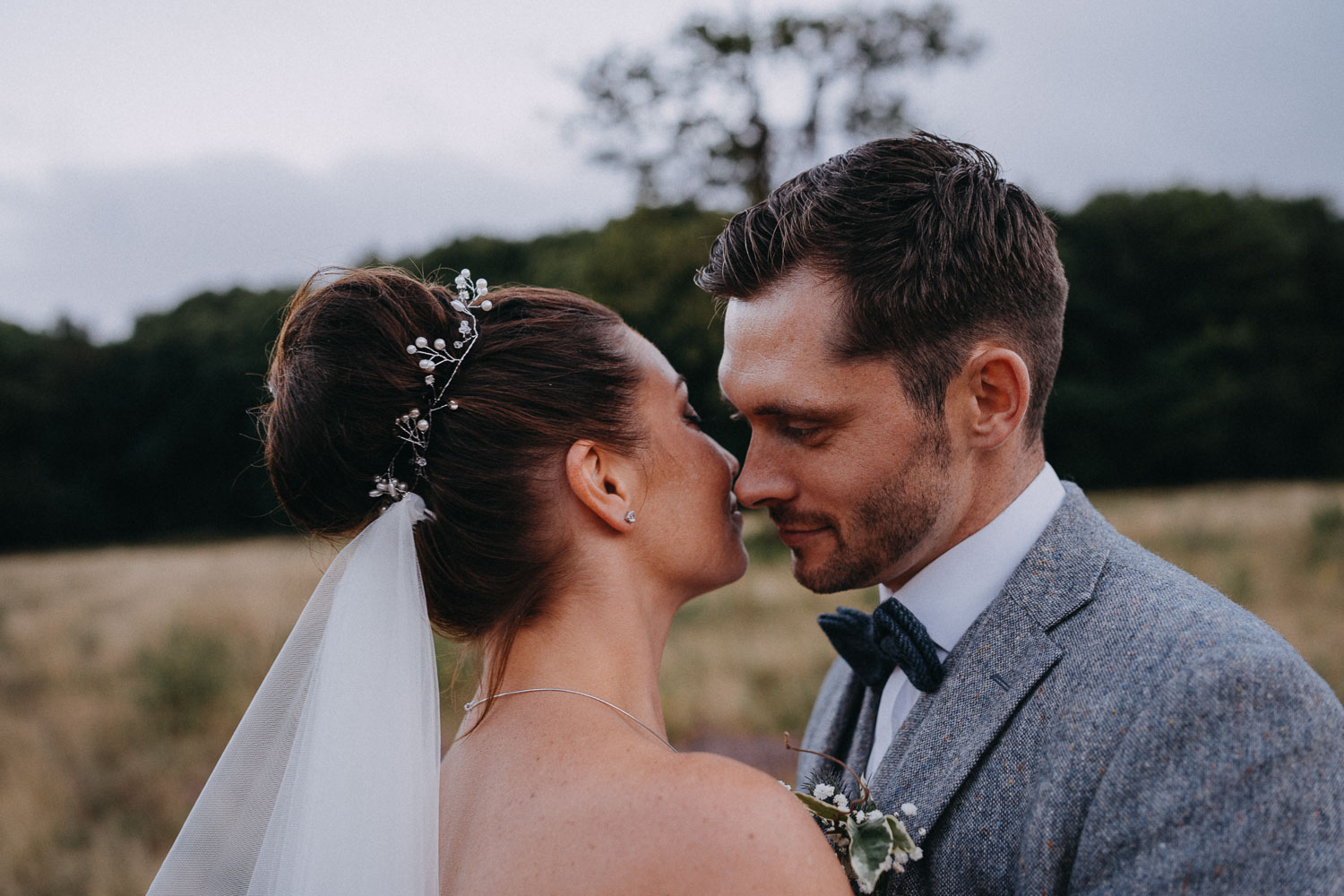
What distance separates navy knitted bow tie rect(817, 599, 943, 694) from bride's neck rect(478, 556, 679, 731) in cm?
53

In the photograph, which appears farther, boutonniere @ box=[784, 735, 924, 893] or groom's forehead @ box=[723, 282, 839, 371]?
groom's forehead @ box=[723, 282, 839, 371]

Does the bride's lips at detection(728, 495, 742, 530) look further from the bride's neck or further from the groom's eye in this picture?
the bride's neck

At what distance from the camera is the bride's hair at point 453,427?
2.26 metres

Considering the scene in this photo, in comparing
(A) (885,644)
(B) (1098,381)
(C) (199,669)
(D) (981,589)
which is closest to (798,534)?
(A) (885,644)

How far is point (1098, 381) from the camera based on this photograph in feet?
96.4

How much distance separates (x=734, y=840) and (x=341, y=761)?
1091 mm

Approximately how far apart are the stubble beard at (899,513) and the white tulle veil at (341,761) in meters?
1.16

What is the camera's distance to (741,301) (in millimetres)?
2646

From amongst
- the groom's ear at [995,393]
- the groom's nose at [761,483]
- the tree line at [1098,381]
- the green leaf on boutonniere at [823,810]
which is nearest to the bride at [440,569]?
the groom's nose at [761,483]

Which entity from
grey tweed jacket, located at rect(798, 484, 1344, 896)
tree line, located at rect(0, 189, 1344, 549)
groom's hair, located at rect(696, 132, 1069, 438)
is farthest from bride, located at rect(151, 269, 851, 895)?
tree line, located at rect(0, 189, 1344, 549)

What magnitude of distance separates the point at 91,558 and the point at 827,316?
85.0 ft

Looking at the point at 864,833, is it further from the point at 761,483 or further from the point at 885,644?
the point at 761,483

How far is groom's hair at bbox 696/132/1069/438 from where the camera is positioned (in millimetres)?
2385

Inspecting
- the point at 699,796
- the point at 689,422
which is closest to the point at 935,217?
the point at 689,422
